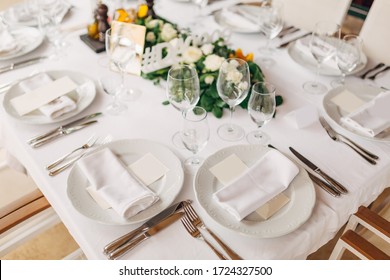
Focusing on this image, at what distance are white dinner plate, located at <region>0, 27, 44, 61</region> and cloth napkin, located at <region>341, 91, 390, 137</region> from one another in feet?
3.96

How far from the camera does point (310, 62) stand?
1.45 meters

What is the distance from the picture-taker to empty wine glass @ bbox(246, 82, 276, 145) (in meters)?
1.02

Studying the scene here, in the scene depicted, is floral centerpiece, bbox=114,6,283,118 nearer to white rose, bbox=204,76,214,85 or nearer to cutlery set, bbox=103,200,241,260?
white rose, bbox=204,76,214,85

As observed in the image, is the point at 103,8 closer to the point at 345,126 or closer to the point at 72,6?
the point at 72,6

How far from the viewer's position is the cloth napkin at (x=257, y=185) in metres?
0.88

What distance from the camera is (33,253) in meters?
1.66

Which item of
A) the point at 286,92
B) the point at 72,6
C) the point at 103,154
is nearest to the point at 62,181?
the point at 103,154

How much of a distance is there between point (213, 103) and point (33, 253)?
1.10m

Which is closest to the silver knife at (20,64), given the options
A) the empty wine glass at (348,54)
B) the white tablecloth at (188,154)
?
the white tablecloth at (188,154)

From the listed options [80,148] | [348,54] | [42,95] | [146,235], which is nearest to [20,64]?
[42,95]

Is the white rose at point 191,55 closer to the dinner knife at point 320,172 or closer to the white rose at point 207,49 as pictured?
the white rose at point 207,49

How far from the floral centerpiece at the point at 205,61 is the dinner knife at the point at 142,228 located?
40 cm

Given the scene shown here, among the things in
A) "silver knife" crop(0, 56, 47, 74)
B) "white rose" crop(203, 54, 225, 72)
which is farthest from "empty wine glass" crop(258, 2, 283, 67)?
"silver knife" crop(0, 56, 47, 74)

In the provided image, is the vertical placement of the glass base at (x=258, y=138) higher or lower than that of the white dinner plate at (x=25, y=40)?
higher
